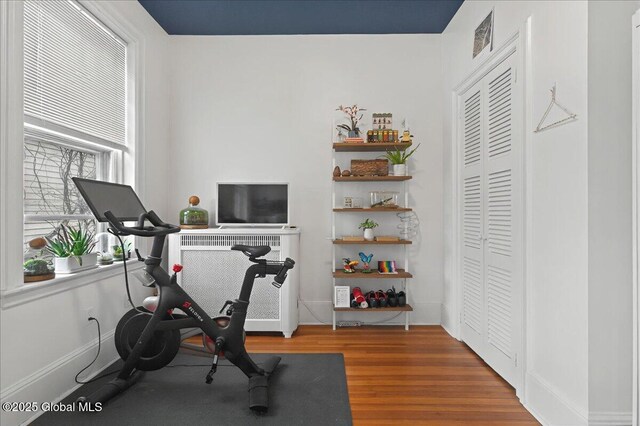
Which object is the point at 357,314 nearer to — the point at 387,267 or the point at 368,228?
the point at 387,267

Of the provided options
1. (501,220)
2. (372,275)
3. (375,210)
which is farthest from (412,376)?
(375,210)

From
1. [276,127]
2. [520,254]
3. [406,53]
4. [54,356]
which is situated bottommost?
[54,356]

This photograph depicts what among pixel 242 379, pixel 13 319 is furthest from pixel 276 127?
pixel 13 319

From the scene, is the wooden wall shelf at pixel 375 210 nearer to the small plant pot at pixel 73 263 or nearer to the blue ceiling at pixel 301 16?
the blue ceiling at pixel 301 16

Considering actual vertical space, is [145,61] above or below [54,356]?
above

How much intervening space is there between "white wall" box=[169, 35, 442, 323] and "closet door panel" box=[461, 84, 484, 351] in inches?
21.9

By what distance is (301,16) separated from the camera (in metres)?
3.48

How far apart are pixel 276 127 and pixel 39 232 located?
7.34ft

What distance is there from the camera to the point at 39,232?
2.37m

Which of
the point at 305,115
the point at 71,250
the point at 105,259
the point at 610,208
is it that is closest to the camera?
the point at 610,208

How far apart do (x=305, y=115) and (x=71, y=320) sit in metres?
2.65

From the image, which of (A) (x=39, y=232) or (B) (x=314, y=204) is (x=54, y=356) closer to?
(A) (x=39, y=232)

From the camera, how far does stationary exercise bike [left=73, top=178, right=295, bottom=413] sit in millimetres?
2204

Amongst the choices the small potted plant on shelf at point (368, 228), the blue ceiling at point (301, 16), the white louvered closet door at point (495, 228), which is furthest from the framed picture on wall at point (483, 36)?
the small potted plant on shelf at point (368, 228)
